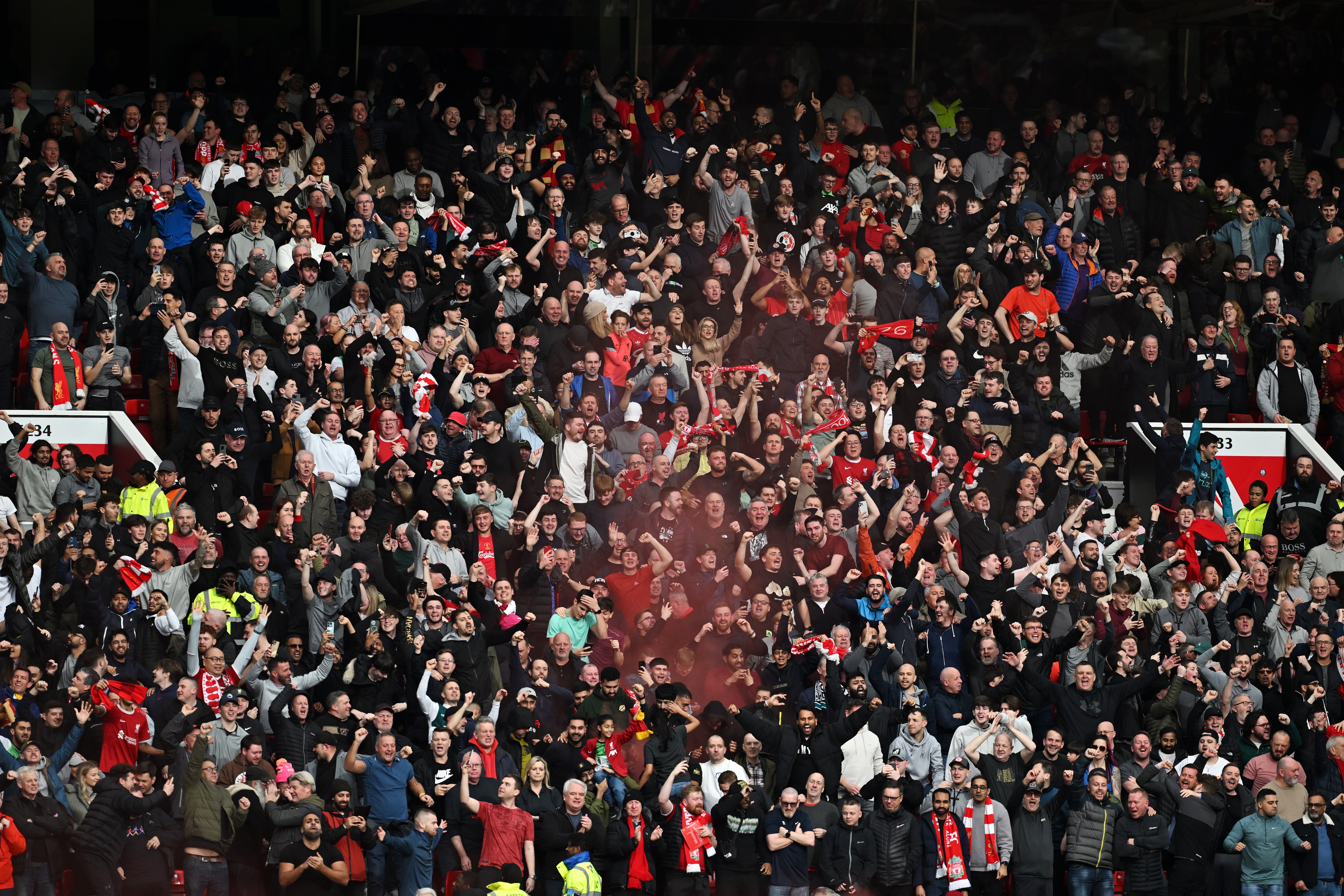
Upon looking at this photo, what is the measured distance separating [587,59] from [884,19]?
4434 mm

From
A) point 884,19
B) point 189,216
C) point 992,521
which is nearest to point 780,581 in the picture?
point 992,521

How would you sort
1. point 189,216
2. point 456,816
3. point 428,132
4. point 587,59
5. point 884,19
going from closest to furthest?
point 456,816, point 189,216, point 428,132, point 587,59, point 884,19

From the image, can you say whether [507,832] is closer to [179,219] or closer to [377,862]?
[377,862]

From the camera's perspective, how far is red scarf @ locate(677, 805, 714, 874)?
12969 mm

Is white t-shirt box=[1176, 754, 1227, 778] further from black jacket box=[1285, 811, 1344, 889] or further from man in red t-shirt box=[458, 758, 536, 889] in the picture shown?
man in red t-shirt box=[458, 758, 536, 889]

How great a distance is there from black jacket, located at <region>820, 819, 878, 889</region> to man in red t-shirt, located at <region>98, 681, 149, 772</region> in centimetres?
484

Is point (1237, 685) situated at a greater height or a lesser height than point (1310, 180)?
lesser

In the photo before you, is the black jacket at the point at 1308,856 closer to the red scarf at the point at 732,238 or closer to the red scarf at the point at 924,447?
the red scarf at the point at 924,447

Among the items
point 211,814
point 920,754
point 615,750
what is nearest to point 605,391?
point 615,750

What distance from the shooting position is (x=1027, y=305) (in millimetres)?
18109

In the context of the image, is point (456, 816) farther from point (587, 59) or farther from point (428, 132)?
point (587, 59)

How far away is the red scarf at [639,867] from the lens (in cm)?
1295

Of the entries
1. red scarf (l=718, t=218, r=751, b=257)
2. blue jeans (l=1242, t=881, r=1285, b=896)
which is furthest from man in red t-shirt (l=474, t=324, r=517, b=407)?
blue jeans (l=1242, t=881, r=1285, b=896)

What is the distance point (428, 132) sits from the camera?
18.8m
